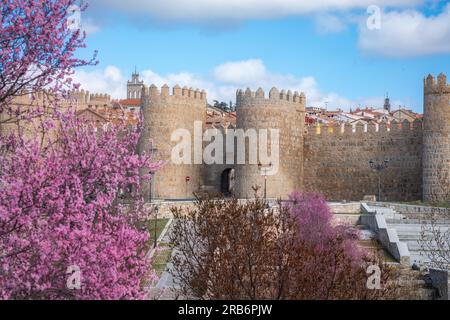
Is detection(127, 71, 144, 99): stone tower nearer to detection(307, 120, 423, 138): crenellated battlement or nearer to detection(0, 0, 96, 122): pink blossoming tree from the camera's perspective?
detection(307, 120, 423, 138): crenellated battlement

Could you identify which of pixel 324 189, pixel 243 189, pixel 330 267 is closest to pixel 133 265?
pixel 330 267

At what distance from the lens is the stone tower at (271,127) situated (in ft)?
107

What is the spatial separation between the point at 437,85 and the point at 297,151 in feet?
22.1

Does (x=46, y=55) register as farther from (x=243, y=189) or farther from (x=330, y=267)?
(x=243, y=189)

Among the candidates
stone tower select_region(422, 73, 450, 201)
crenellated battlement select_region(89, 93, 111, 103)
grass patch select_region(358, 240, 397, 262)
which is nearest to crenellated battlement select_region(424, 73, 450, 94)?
stone tower select_region(422, 73, 450, 201)

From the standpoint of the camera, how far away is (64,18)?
341 inches

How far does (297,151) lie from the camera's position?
34.6m

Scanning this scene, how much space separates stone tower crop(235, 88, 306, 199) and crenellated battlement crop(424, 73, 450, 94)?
5807 millimetres

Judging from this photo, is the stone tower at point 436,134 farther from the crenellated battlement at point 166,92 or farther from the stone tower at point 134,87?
the stone tower at point 134,87

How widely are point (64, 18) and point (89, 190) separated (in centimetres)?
184

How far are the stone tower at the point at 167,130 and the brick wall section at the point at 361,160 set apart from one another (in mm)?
5225

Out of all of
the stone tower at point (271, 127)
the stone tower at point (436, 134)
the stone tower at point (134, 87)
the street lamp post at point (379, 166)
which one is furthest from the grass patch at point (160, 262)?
the stone tower at point (134, 87)

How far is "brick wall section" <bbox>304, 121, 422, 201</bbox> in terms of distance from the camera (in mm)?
32781

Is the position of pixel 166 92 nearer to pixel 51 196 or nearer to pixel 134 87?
pixel 51 196
